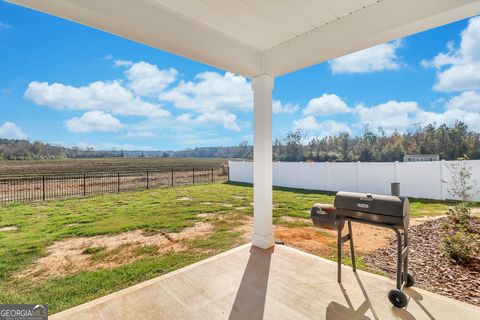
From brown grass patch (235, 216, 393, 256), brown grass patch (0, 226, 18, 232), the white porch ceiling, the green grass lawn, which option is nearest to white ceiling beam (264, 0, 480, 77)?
the white porch ceiling

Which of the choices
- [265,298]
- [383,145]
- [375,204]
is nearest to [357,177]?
[375,204]

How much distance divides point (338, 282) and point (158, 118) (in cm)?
3782

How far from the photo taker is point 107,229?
A: 4594mm

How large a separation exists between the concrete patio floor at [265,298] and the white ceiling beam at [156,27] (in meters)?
2.38

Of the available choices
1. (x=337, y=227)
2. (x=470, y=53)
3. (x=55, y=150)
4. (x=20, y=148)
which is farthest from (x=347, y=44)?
(x=55, y=150)

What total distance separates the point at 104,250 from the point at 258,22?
3.82 metres

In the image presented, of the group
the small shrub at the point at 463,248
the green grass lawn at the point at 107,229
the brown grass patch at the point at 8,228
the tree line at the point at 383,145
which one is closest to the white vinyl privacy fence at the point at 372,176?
the green grass lawn at the point at 107,229

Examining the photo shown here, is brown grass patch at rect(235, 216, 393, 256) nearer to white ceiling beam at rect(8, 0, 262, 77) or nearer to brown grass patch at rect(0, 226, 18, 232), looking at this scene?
white ceiling beam at rect(8, 0, 262, 77)

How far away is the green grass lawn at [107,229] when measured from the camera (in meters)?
2.43

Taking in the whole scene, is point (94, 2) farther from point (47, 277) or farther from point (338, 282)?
point (338, 282)

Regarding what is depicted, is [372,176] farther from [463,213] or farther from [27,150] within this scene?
[27,150]

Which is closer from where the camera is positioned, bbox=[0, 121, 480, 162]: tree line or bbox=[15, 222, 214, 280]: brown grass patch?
bbox=[15, 222, 214, 280]: brown grass patch

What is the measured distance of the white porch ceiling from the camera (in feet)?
5.88

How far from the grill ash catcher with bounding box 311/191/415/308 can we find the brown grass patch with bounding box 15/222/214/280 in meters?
2.29
